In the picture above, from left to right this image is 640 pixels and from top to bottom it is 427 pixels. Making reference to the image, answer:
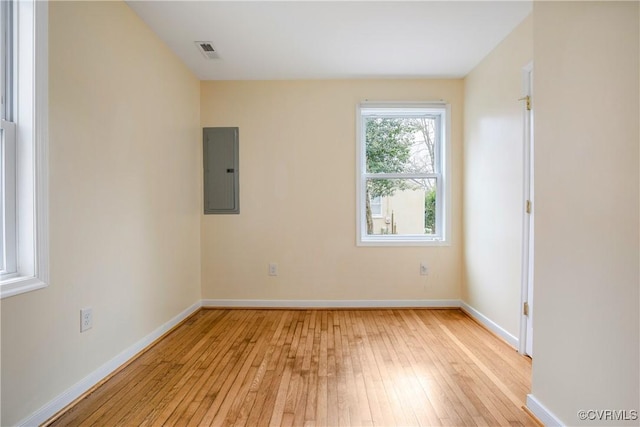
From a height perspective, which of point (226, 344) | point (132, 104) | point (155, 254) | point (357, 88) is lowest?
point (226, 344)

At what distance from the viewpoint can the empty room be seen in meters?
1.36

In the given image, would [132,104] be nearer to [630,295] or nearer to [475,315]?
[630,295]

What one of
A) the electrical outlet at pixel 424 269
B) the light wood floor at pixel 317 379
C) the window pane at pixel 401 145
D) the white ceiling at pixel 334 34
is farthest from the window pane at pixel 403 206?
the white ceiling at pixel 334 34

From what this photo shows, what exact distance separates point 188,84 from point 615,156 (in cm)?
327

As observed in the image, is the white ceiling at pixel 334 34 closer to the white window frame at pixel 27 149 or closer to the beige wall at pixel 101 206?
the beige wall at pixel 101 206

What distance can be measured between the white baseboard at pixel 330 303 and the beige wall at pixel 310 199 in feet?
0.17

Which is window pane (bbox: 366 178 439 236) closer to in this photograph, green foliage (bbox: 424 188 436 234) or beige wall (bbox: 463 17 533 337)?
green foliage (bbox: 424 188 436 234)

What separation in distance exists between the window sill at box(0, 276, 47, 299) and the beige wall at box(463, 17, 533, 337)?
293cm

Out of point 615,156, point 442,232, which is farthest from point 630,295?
point 442,232

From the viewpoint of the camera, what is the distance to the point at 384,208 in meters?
3.53

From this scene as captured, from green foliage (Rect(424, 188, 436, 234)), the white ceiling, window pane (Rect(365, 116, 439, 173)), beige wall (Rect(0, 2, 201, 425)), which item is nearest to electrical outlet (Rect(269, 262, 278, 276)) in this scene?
beige wall (Rect(0, 2, 201, 425))

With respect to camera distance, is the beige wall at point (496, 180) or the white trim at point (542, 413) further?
the beige wall at point (496, 180)

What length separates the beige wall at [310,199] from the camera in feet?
11.2

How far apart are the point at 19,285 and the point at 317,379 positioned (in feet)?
5.13
